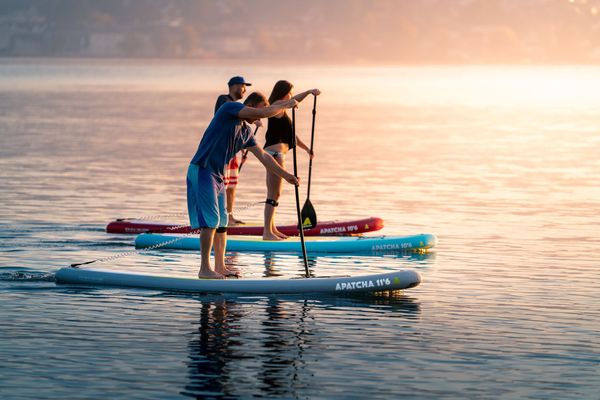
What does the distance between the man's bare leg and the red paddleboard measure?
419 centimetres

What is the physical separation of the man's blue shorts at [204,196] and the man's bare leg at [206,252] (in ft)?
0.37

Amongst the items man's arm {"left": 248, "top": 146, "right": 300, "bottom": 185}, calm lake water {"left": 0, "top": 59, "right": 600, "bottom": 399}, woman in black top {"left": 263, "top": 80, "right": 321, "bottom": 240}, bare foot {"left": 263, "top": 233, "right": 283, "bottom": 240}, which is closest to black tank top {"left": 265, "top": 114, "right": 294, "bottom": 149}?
woman in black top {"left": 263, "top": 80, "right": 321, "bottom": 240}

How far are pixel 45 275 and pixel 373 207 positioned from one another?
9082mm

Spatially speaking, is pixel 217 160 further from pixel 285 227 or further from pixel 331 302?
pixel 285 227

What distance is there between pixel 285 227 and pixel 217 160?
5.00 meters

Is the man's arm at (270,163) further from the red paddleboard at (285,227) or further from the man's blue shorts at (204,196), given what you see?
the red paddleboard at (285,227)

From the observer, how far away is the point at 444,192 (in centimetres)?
2738

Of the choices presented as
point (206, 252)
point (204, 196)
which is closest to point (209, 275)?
point (206, 252)

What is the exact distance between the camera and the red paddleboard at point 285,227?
19734 mm

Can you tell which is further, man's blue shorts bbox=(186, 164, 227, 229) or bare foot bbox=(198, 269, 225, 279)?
bare foot bbox=(198, 269, 225, 279)

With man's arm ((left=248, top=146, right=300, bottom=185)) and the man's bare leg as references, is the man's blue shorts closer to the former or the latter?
the man's bare leg

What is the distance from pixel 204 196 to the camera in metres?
15.0

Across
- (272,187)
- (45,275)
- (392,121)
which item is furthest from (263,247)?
(392,121)

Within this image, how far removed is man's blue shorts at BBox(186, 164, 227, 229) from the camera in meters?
14.9
